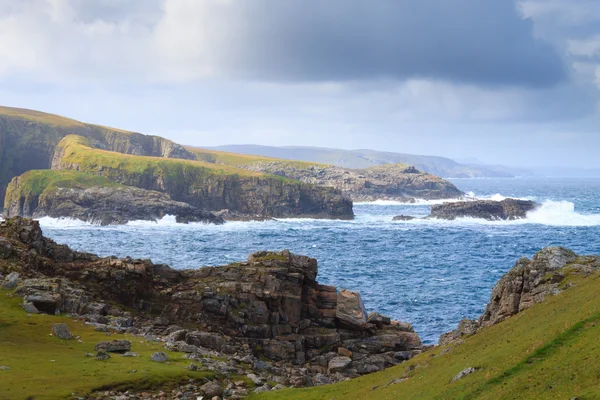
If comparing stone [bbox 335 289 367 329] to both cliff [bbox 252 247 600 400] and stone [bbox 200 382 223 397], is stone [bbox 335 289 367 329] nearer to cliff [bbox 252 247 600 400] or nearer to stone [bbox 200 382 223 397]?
cliff [bbox 252 247 600 400]

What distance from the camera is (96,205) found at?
615ft

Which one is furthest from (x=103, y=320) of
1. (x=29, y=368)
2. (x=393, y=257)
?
(x=393, y=257)

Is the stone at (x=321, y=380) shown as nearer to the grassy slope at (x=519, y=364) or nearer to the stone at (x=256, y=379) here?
the stone at (x=256, y=379)

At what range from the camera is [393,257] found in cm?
12319

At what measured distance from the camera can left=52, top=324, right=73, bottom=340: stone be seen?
141 ft

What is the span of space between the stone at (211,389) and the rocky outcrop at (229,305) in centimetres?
1332

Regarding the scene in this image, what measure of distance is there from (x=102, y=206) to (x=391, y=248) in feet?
325

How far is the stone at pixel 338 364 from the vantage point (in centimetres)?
5175

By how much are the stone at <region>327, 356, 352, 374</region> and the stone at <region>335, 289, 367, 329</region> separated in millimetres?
6429

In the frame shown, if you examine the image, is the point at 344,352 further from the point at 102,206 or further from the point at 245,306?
the point at 102,206

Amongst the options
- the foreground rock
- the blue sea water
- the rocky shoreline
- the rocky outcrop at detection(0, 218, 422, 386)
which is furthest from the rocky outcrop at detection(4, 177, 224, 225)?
the foreground rock

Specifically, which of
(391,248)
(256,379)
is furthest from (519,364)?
(391,248)

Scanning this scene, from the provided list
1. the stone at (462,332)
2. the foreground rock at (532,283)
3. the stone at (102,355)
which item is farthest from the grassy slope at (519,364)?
the stone at (102,355)

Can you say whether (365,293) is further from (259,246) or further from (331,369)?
(259,246)
